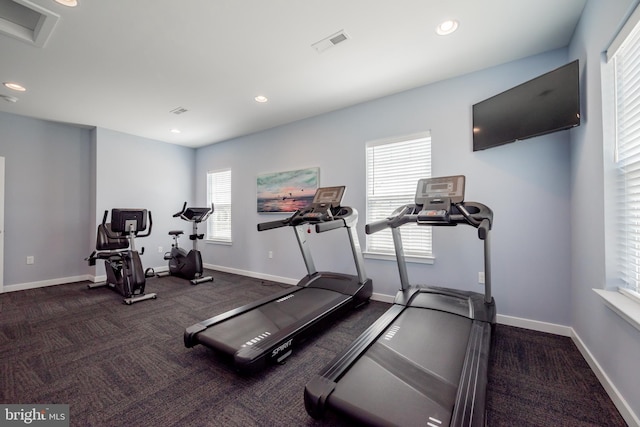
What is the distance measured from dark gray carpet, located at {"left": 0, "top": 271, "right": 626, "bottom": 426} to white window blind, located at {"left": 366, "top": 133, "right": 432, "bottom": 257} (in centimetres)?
100

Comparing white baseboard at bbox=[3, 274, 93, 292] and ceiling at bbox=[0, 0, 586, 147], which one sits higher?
ceiling at bbox=[0, 0, 586, 147]

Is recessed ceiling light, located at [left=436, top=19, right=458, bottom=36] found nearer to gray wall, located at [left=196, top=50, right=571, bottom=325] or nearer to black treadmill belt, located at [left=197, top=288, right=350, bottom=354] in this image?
gray wall, located at [left=196, top=50, right=571, bottom=325]

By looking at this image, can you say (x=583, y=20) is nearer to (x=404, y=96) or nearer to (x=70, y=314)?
(x=404, y=96)

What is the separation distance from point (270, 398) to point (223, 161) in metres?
4.81

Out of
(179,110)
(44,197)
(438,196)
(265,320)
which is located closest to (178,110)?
(179,110)

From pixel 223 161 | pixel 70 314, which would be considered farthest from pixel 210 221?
pixel 70 314

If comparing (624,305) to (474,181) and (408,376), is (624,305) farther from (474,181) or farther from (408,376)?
(474,181)

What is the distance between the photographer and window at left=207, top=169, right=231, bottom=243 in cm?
548

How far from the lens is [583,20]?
2049 millimetres

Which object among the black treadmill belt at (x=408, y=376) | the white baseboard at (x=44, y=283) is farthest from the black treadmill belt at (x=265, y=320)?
the white baseboard at (x=44, y=283)

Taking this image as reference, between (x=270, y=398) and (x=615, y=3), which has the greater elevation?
(x=615, y=3)

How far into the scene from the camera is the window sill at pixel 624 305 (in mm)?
1341

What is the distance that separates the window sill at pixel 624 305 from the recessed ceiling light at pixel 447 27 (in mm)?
2292

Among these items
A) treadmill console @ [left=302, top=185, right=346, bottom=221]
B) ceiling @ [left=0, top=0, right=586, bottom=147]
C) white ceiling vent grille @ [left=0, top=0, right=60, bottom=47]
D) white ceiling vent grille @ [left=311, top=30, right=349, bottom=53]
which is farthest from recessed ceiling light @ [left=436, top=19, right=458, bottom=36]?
white ceiling vent grille @ [left=0, top=0, right=60, bottom=47]
